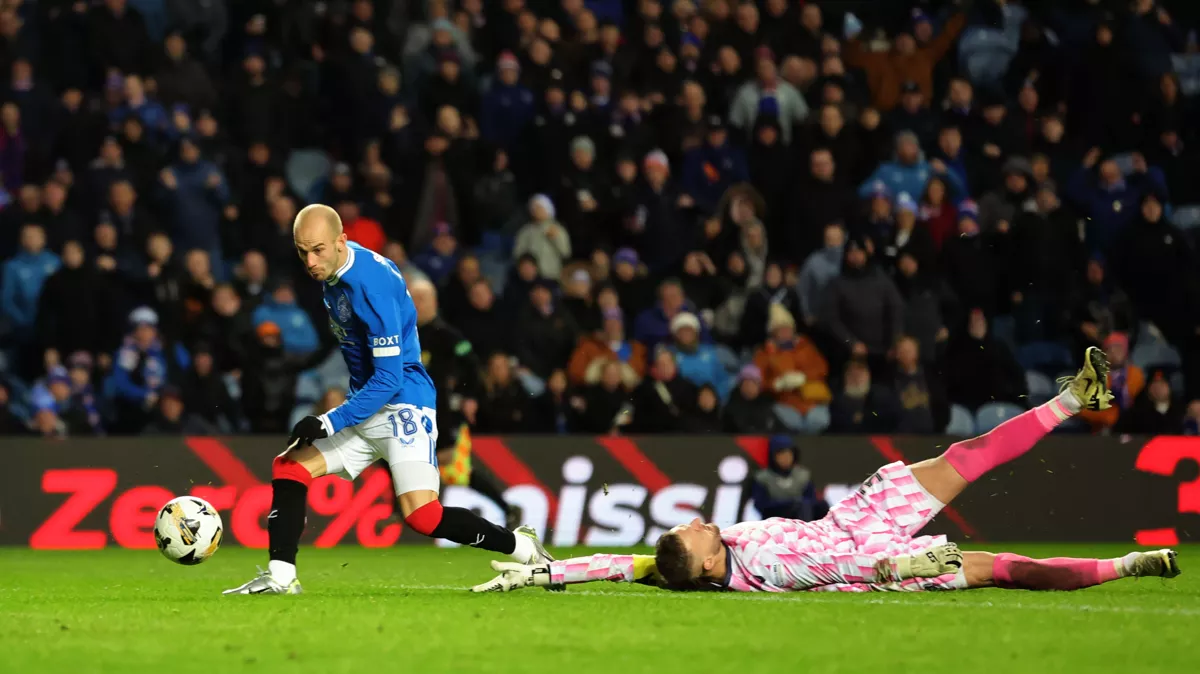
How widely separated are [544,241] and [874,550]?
30.2ft

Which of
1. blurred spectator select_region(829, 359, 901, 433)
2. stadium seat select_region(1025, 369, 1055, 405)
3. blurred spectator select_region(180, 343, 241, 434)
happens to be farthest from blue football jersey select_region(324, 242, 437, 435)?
stadium seat select_region(1025, 369, 1055, 405)

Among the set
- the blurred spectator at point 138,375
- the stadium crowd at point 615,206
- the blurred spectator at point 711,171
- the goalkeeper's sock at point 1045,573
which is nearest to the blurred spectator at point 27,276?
the stadium crowd at point 615,206

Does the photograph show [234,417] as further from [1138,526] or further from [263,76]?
[1138,526]

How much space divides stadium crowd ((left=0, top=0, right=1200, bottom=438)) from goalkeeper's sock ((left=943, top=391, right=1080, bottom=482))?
22.1ft

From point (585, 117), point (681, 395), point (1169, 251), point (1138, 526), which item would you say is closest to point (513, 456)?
point (681, 395)

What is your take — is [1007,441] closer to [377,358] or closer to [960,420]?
[377,358]

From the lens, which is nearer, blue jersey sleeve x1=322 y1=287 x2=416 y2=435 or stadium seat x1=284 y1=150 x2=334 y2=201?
blue jersey sleeve x1=322 y1=287 x2=416 y2=435

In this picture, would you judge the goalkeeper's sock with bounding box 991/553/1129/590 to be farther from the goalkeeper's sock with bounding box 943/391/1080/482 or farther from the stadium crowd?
the stadium crowd

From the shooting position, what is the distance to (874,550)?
9359mm

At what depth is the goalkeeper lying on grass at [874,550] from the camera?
924cm

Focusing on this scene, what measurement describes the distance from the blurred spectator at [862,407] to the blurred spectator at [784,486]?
0.95 metres

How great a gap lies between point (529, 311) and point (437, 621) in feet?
30.0

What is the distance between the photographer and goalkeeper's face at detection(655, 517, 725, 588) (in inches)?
363

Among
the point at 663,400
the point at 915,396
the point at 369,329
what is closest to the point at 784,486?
the point at 663,400
